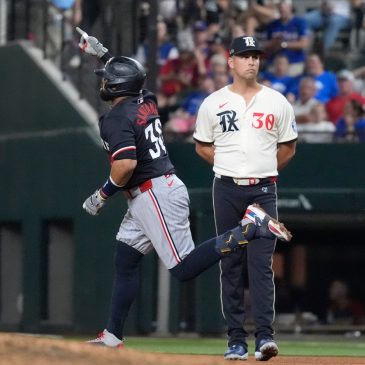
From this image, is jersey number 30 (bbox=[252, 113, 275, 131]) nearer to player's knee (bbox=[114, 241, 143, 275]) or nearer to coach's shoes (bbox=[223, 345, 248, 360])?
player's knee (bbox=[114, 241, 143, 275])

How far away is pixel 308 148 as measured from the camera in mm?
15969

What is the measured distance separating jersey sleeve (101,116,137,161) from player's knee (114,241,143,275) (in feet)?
1.99

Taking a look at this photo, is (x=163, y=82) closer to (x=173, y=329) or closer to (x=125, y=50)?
(x=125, y=50)

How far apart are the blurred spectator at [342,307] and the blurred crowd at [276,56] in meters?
1.88

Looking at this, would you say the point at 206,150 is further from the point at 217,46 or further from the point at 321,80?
the point at 217,46

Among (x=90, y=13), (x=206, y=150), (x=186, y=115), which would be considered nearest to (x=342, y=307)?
(x=186, y=115)

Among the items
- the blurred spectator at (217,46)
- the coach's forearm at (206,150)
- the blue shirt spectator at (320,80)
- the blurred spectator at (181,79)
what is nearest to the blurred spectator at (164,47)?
the blurred spectator at (181,79)

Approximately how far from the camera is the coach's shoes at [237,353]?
9.31 m

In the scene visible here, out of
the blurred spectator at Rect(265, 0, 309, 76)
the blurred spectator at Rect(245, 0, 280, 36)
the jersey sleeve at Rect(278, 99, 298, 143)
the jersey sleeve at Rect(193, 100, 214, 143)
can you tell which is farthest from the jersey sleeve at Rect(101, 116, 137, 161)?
the blurred spectator at Rect(245, 0, 280, 36)

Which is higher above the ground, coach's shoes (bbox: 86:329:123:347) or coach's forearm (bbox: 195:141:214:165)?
coach's forearm (bbox: 195:141:214:165)

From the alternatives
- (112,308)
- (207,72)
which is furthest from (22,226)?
(112,308)

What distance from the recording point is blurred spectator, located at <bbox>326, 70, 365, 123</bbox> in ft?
52.5

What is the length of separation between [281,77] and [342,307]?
2590mm

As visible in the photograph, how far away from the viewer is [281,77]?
16453 mm
